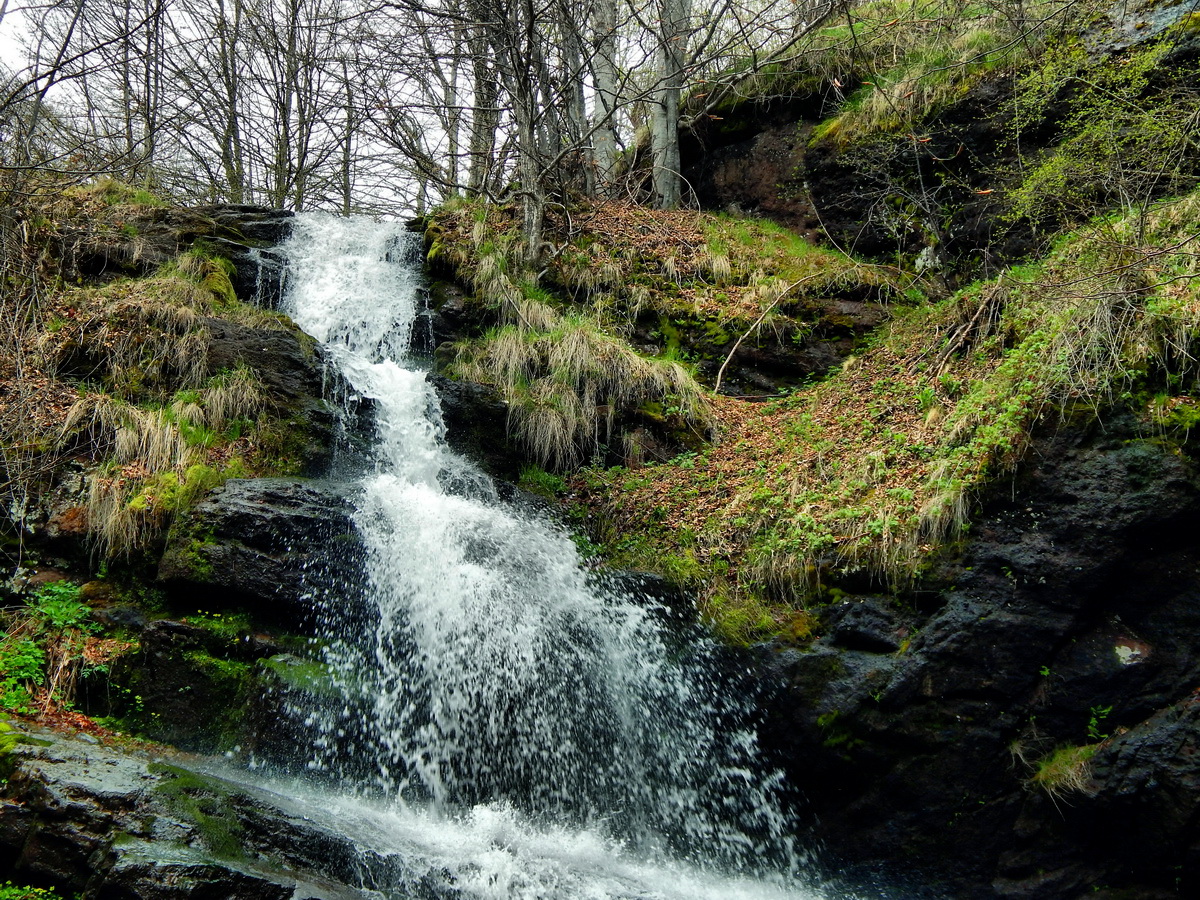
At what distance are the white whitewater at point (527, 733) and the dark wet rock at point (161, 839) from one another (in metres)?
0.33

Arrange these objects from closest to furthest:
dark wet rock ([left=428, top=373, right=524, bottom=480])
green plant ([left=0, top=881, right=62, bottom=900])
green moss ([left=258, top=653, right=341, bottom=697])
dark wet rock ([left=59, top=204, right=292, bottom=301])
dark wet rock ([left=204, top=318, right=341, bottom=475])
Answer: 1. green plant ([left=0, top=881, right=62, bottom=900])
2. green moss ([left=258, top=653, right=341, bottom=697])
3. dark wet rock ([left=204, top=318, right=341, bottom=475])
4. dark wet rock ([left=428, top=373, right=524, bottom=480])
5. dark wet rock ([left=59, top=204, right=292, bottom=301])

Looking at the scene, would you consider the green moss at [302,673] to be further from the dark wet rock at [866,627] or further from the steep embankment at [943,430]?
the dark wet rock at [866,627]

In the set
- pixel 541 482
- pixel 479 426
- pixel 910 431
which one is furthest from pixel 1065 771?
pixel 479 426

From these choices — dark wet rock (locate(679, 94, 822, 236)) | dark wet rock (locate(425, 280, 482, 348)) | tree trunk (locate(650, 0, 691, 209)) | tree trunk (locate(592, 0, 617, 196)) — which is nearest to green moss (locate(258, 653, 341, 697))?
dark wet rock (locate(425, 280, 482, 348))

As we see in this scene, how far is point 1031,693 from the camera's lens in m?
4.14

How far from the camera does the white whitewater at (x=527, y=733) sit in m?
4.04

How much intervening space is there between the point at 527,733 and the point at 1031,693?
3.15 m

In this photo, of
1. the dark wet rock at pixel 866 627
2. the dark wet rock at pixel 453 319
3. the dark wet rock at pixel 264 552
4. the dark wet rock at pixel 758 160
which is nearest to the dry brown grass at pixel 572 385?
the dark wet rock at pixel 453 319

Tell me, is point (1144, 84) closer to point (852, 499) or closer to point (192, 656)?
point (852, 499)

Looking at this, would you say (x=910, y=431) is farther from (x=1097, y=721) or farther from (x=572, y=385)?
(x=572, y=385)

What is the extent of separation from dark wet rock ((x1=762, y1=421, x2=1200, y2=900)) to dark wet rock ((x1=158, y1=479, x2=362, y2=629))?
3.31m

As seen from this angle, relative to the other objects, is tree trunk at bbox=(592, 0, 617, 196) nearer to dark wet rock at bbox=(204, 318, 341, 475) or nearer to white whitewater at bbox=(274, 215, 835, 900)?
dark wet rock at bbox=(204, 318, 341, 475)

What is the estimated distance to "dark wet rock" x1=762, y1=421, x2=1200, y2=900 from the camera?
3.88m

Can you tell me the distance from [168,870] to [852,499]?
4605mm
